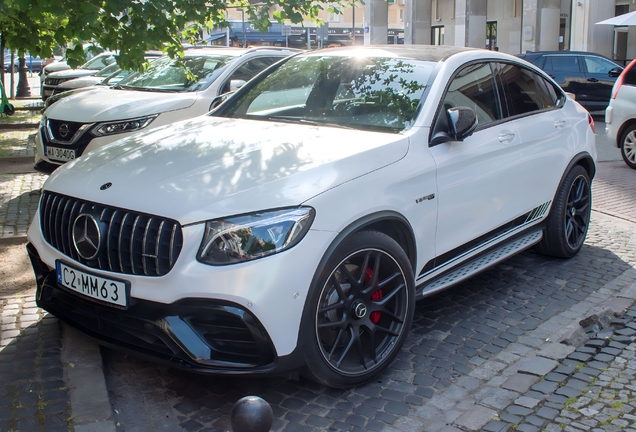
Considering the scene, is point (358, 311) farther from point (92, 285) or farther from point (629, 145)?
point (629, 145)

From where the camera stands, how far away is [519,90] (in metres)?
5.57

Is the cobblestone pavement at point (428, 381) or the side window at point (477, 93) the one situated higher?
the side window at point (477, 93)

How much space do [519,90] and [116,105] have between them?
183 inches

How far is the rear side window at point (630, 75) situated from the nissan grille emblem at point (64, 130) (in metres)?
Answer: 8.07

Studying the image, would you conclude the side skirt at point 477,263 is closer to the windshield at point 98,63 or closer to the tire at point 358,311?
the tire at point 358,311

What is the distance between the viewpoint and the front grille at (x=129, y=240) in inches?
133

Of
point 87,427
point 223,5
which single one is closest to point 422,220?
point 87,427

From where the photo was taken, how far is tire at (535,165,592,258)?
232 inches

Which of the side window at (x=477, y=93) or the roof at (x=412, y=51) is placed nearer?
the side window at (x=477, y=93)

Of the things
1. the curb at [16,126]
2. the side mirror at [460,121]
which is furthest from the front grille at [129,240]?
the curb at [16,126]

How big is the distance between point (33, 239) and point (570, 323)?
11.2 ft

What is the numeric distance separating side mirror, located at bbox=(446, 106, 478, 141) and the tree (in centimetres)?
226

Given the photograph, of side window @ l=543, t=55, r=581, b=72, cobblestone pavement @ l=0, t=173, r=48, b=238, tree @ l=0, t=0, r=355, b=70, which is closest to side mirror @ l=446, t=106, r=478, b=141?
tree @ l=0, t=0, r=355, b=70

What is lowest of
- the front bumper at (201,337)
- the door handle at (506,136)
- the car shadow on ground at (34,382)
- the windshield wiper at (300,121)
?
the car shadow on ground at (34,382)
